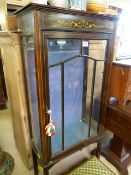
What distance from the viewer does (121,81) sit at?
116 cm

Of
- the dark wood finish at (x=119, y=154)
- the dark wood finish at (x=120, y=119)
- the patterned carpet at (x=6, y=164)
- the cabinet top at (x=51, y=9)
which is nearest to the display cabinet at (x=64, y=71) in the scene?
the cabinet top at (x=51, y=9)

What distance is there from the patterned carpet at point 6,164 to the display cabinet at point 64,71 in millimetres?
602

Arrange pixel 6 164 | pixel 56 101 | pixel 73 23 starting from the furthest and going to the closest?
pixel 6 164, pixel 56 101, pixel 73 23

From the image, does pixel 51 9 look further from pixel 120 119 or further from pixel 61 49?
pixel 120 119

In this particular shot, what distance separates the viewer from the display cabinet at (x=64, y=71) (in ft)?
2.63

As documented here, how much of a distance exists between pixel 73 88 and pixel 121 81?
1.29 ft

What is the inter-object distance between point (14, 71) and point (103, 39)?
2.57 feet

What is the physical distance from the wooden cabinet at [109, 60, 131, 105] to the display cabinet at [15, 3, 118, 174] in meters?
0.09

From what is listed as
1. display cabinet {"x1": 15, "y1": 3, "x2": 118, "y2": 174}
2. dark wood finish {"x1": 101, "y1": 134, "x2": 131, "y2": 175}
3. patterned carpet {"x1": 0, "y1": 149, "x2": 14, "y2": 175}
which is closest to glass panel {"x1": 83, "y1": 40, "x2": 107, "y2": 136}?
display cabinet {"x1": 15, "y1": 3, "x2": 118, "y2": 174}

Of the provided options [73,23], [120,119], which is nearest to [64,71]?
[73,23]

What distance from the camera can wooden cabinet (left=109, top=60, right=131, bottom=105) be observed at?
111 centimetres

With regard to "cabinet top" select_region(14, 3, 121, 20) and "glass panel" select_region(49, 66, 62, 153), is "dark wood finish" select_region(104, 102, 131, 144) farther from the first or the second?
"cabinet top" select_region(14, 3, 121, 20)

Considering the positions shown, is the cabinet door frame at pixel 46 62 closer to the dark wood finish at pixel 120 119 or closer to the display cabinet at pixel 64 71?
the display cabinet at pixel 64 71

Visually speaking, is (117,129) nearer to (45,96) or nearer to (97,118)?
(97,118)
